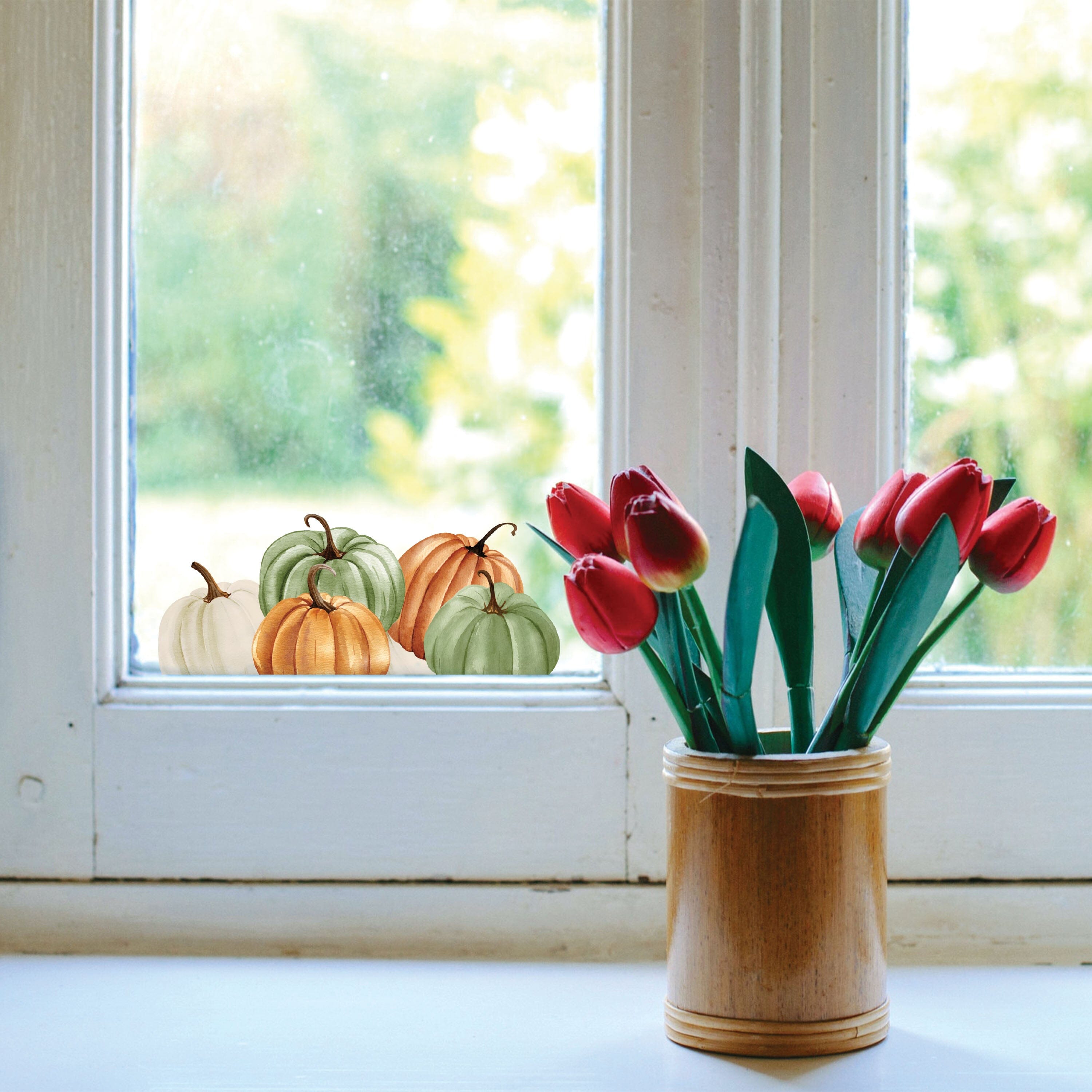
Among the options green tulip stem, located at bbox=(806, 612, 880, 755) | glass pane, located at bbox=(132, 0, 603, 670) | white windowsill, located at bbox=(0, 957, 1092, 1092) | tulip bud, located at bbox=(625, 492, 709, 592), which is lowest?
white windowsill, located at bbox=(0, 957, 1092, 1092)

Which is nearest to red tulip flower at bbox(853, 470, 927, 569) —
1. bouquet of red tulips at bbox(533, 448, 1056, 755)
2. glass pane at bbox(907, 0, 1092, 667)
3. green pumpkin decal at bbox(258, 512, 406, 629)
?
bouquet of red tulips at bbox(533, 448, 1056, 755)

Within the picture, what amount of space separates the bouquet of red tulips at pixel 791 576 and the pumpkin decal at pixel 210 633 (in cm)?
30

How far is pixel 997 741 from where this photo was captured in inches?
29.1

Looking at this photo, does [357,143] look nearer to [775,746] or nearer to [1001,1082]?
[775,746]

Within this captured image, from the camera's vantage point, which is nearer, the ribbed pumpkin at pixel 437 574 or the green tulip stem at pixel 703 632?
the green tulip stem at pixel 703 632

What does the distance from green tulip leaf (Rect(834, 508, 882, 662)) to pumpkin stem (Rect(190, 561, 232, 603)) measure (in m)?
0.44

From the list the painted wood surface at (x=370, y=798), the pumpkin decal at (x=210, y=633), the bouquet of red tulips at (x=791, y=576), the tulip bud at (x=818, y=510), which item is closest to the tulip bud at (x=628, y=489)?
the bouquet of red tulips at (x=791, y=576)

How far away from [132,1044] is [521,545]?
Result: 0.41 metres

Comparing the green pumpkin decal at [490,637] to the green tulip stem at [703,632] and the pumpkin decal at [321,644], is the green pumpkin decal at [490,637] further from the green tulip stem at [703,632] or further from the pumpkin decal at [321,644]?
the green tulip stem at [703,632]

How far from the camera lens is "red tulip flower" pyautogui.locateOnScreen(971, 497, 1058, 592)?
548mm

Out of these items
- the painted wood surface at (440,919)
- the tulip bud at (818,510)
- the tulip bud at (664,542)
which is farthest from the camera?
the painted wood surface at (440,919)

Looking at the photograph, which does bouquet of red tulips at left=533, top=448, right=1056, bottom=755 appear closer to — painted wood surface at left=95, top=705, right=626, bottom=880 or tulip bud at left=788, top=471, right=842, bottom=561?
tulip bud at left=788, top=471, right=842, bottom=561

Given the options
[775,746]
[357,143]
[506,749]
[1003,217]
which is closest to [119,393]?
[357,143]

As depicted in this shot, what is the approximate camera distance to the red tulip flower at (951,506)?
1.71 ft
